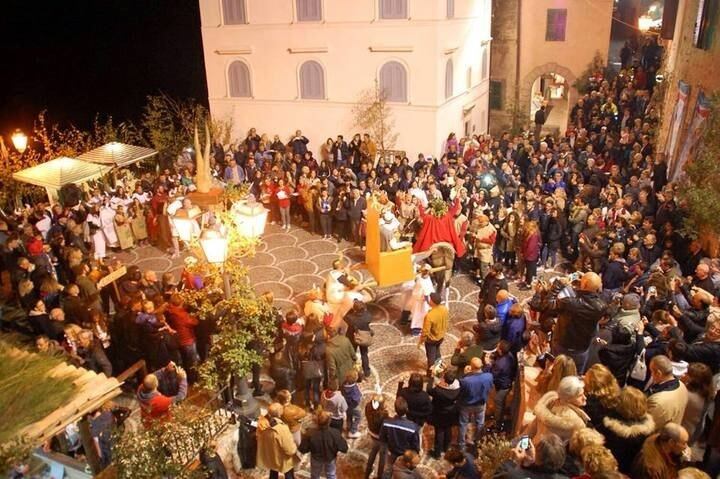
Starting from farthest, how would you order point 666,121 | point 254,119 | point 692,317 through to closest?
point 254,119
point 666,121
point 692,317

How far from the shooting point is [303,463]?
8289 mm

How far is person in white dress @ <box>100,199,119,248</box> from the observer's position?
15.0m

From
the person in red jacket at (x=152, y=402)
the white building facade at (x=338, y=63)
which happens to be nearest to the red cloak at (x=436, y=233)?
the person in red jacket at (x=152, y=402)

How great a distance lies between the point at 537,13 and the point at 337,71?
10.2 metres

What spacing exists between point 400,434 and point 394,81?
1571cm

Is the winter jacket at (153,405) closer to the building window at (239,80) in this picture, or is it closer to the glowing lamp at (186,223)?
the glowing lamp at (186,223)

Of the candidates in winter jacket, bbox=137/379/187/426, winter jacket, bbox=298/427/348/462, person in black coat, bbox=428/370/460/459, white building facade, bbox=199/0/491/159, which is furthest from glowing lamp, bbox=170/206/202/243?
white building facade, bbox=199/0/491/159

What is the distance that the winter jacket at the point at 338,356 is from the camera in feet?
28.6

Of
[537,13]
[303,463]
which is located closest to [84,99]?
[537,13]

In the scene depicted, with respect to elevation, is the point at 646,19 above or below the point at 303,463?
above

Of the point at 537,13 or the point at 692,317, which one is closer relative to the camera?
the point at 692,317

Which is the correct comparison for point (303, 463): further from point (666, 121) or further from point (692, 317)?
point (666, 121)

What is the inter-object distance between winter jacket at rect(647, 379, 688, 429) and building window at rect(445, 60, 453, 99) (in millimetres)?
16156

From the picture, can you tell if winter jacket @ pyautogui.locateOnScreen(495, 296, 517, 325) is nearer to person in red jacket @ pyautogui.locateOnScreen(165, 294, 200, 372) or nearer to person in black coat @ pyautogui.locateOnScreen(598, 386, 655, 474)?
person in black coat @ pyautogui.locateOnScreen(598, 386, 655, 474)
